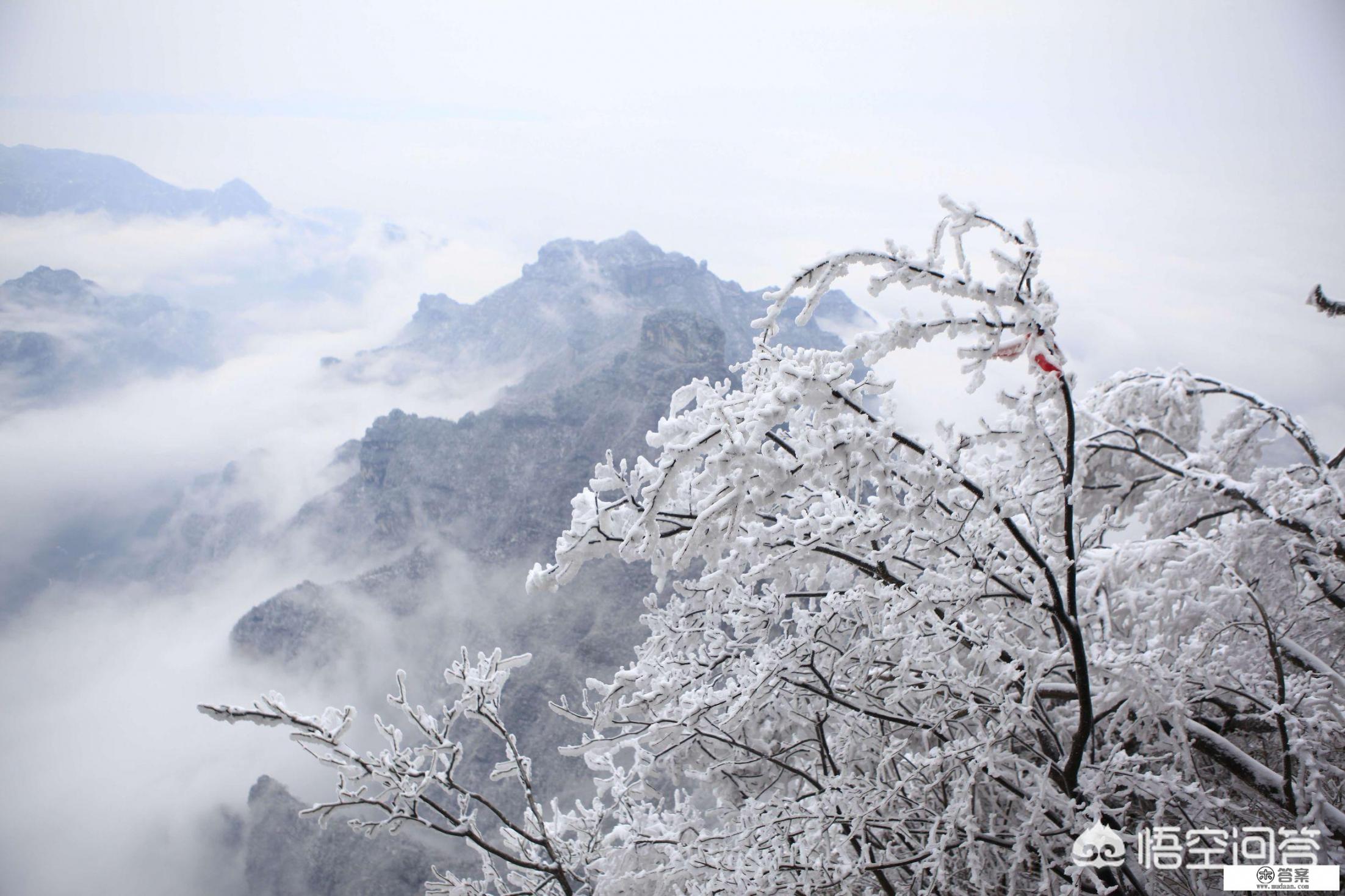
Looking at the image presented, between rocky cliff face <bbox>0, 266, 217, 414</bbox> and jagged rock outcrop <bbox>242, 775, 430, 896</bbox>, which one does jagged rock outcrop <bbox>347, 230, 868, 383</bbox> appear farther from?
jagged rock outcrop <bbox>242, 775, 430, 896</bbox>

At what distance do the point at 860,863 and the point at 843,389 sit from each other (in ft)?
5.54

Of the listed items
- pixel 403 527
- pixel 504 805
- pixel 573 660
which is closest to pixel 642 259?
pixel 403 527

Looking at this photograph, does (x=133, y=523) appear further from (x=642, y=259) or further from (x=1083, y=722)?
(x=1083, y=722)

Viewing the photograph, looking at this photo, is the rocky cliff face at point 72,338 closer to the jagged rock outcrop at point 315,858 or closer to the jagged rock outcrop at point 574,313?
the jagged rock outcrop at point 574,313

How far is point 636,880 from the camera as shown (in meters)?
3.04
